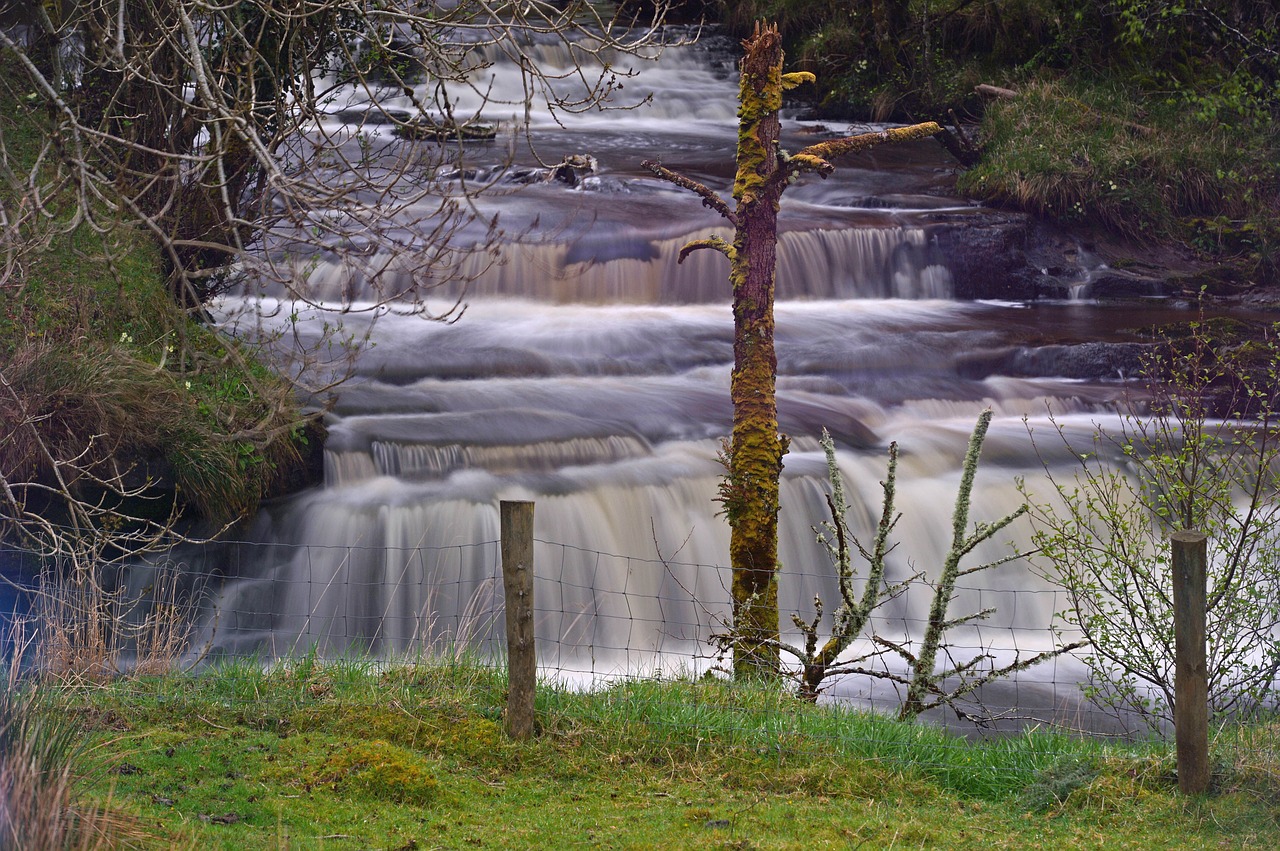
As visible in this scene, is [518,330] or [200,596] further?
[518,330]

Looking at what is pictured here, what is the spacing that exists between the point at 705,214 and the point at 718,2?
878cm

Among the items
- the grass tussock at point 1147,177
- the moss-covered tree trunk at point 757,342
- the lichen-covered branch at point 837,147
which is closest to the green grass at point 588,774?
the moss-covered tree trunk at point 757,342

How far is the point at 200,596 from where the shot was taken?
9.27 meters

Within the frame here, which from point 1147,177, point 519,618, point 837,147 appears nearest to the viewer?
point 519,618

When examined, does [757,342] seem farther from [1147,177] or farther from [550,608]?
[1147,177]

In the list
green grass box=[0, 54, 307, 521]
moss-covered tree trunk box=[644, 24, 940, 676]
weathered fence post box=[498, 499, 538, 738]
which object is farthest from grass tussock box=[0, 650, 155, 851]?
moss-covered tree trunk box=[644, 24, 940, 676]

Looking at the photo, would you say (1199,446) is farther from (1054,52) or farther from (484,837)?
(1054,52)

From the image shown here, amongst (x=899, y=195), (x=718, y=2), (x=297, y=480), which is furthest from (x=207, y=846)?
(x=718, y=2)

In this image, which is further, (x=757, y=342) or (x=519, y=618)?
(x=757, y=342)

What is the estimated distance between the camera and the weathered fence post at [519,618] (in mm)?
5812

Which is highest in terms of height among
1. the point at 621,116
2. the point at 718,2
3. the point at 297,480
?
the point at 718,2

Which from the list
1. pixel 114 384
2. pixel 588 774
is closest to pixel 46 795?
pixel 588 774

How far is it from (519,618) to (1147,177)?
15228 millimetres

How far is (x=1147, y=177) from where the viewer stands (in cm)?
1778
